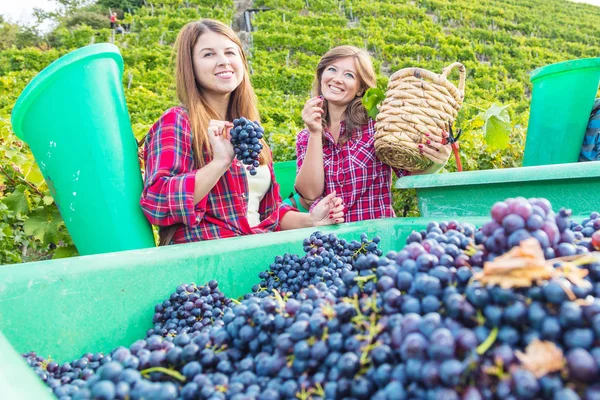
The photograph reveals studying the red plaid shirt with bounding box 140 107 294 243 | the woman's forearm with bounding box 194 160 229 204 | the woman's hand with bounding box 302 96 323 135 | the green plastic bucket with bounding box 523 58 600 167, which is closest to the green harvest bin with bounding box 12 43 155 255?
the red plaid shirt with bounding box 140 107 294 243

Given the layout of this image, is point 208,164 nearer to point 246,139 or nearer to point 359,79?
point 246,139

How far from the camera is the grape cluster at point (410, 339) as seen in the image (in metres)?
0.47

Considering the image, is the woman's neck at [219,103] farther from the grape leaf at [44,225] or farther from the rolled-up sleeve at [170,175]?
the grape leaf at [44,225]

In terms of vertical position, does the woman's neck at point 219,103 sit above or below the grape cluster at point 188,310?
above

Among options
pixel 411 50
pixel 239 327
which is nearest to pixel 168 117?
pixel 239 327

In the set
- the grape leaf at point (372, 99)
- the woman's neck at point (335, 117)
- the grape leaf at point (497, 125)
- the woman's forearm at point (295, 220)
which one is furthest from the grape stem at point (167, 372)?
the woman's neck at point (335, 117)

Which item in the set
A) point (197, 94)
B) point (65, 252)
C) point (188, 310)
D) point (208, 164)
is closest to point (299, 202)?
point (197, 94)

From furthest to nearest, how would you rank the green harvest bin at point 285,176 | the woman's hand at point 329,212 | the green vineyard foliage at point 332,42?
1. the green vineyard foliage at point 332,42
2. the green harvest bin at point 285,176
3. the woman's hand at point 329,212

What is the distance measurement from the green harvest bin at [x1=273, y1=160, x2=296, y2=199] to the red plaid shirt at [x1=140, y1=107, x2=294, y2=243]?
3.10 feet

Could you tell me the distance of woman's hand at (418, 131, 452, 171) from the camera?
6.14 ft

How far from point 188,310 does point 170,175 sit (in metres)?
0.72

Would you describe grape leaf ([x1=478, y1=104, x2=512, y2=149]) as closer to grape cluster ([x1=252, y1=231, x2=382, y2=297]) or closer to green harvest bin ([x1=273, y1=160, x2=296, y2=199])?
grape cluster ([x1=252, y1=231, x2=382, y2=297])

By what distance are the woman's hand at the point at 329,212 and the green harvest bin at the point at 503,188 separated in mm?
256

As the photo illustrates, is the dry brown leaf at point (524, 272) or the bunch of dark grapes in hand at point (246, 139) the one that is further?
the bunch of dark grapes in hand at point (246, 139)
